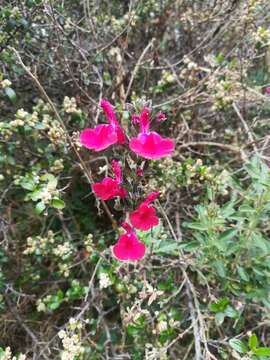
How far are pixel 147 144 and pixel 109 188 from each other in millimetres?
147

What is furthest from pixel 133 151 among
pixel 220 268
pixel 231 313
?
pixel 231 313

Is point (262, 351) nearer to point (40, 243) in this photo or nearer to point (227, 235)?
point (227, 235)

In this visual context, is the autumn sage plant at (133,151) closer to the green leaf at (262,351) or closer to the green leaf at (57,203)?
the green leaf at (57,203)

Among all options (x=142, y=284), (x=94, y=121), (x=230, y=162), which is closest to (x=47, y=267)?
(x=142, y=284)

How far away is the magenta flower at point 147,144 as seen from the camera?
1.07m

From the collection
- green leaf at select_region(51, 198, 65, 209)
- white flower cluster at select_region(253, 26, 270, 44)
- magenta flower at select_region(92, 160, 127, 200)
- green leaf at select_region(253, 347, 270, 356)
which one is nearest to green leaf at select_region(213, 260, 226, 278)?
green leaf at select_region(253, 347, 270, 356)

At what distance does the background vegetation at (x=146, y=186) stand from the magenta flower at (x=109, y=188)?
0.67 feet

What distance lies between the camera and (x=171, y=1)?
6.50 feet

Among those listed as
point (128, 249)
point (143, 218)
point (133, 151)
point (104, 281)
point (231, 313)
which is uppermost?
point (133, 151)

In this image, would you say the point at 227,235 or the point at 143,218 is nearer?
the point at 143,218

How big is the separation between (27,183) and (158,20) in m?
1.01

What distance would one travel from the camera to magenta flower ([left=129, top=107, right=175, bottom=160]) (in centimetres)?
107

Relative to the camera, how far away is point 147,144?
111cm

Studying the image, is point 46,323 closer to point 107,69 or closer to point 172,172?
point 172,172
